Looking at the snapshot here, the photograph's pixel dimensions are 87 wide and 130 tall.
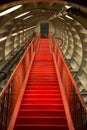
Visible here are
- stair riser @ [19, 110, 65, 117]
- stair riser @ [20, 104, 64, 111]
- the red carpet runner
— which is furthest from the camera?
stair riser @ [20, 104, 64, 111]

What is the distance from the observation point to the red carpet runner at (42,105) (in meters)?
8.20

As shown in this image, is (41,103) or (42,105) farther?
(41,103)

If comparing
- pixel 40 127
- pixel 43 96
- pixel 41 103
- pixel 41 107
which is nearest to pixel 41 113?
pixel 41 107

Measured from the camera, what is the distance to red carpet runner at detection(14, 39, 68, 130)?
8.20 m

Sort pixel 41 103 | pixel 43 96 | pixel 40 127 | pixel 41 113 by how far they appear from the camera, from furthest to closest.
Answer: pixel 43 96, pixel 41 103, pixel 41 113, pixel 40 127

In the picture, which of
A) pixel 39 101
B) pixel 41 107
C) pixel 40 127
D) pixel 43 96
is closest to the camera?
pixel 40 127

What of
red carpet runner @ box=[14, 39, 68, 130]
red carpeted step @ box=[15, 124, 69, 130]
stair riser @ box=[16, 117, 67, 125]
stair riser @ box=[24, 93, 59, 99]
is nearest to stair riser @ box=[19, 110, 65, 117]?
red carpet runner @ box=[14, 39, 68, 130]

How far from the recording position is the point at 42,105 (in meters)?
9.49

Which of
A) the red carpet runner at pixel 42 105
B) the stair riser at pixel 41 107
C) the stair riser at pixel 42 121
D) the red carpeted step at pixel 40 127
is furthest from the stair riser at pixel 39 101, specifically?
the red carpeted step at pixel 40 127

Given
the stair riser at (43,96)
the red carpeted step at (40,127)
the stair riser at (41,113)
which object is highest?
the red carpeted step at (40,127)

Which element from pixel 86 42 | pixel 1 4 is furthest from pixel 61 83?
pixel 86 42

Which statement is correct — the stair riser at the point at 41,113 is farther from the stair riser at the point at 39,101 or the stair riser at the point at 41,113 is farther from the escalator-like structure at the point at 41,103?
the stair riser at the point at 39,101

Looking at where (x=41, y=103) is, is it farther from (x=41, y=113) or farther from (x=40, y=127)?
(x=40, y=127)

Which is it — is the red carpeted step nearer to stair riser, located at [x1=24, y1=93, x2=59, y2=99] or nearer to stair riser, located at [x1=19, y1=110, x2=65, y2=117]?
stair riser, located at [x1=19, y1=110, x2=65, y2=117]
